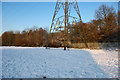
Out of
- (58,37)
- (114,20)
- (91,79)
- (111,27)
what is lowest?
(91,79)

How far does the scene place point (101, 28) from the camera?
49.0ft

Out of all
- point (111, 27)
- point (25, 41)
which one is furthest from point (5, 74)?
point (25, 41)

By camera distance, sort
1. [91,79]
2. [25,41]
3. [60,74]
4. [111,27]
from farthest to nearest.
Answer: [25,41] → [111,27] → [60,74] → [91,79]

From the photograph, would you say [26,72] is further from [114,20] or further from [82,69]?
[114,20]

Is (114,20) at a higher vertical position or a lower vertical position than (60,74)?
higher

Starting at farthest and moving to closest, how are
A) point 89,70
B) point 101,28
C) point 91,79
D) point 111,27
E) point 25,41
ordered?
point 25,41 → point 101,28 → point 111,27 → point 89,70 → point 91,79

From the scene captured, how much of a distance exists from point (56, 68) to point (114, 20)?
14.3 meters

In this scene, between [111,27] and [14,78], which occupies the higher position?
[111,27]

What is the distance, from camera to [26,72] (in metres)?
3.59

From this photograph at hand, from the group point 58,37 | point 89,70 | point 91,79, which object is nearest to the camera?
point 91,79

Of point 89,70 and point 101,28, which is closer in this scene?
point 89,70

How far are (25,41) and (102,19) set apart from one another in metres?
18.2

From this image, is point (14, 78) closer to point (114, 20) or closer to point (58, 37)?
point (58, 37)

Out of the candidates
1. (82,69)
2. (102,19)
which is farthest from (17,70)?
(102,19)
